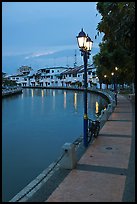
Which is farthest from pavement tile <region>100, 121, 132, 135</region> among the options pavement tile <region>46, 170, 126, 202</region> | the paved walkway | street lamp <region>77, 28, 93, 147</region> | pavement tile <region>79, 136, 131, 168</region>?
pavement tile <region>46, 170, 126, 202</region>

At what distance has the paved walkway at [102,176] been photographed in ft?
23.0

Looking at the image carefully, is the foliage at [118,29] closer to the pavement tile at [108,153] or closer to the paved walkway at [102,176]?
the paved walkway at [102,176]

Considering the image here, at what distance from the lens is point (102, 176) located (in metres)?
8.48

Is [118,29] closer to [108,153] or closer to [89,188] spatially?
[89,188]

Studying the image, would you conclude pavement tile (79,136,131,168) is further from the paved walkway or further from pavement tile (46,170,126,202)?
pavement tile (46,170,126,202)

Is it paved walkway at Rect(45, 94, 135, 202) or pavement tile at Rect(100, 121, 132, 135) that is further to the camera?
pavement tile at Rect(100, 121, 132, 135)

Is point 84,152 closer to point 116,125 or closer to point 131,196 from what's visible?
point 131,196

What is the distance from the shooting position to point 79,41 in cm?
1184

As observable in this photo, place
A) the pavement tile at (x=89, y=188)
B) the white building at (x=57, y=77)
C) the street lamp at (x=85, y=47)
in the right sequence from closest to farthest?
the pavement tile at (x=89, y=188) < the street lamp at (x=85, y=47) < the white building at (x=57, y=77)

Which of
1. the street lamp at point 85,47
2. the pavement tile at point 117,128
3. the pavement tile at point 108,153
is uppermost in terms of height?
the street lamp at point 85,47

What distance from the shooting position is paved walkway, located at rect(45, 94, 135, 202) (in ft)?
23.0

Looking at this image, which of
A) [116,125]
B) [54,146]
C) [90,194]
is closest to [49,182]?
[90,194]

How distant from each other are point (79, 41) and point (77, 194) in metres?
6.50

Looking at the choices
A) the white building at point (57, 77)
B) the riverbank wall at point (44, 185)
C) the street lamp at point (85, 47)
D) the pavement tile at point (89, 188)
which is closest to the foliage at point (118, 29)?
the street lamp at point (85, 47)
